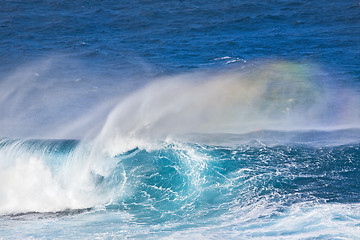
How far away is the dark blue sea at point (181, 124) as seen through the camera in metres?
20.2

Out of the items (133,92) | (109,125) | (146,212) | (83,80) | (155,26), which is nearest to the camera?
(146,212)

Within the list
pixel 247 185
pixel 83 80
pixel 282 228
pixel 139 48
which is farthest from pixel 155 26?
pixel 282 228

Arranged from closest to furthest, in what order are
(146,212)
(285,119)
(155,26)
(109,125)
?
(146,212) → (109,125) → (285,119) → (155,26)

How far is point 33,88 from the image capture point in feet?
115

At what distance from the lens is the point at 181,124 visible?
28000 millimetres

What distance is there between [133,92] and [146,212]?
13.9 meters

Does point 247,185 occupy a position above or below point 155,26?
below

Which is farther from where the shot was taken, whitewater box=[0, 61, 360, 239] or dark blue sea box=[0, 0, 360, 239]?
dark blue sea box=[0, 0, 360, 239]

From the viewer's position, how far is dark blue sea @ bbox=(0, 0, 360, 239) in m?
20.2

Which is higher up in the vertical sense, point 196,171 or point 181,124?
point 181,124

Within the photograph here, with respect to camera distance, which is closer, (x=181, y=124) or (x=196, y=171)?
(x=196, y=171)

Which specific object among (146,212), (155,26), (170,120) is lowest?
(146,212)

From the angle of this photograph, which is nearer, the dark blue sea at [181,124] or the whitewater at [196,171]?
the whitewater at [196,171]

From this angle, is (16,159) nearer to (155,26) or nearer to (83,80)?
(83,80)
